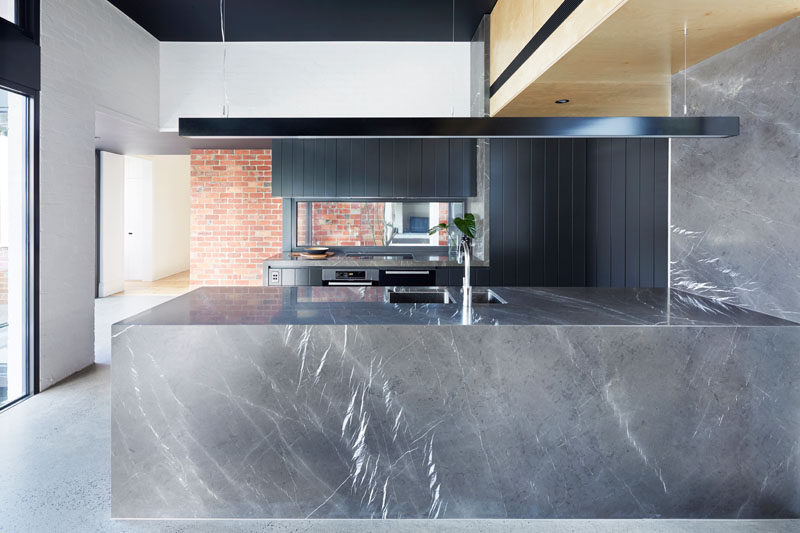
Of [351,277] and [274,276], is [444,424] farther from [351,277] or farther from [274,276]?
[274,276]

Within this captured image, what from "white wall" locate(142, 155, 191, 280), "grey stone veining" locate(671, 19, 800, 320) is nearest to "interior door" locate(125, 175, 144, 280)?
"white wall" locate(142, 155, 191, 280)

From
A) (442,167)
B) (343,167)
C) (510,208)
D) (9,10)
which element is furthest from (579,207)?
(9,10)

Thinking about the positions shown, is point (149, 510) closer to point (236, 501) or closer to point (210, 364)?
point (236, 501)

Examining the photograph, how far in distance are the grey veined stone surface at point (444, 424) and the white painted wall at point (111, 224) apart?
663 cm

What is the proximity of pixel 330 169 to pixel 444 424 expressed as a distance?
3545mm

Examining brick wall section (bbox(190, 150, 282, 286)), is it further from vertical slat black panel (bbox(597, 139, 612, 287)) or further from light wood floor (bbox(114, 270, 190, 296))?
vertical slat black panel (bbox(597, 139, 612, 287))

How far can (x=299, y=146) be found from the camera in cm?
535

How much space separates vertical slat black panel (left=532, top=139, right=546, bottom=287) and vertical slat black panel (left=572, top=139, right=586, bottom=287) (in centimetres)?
26

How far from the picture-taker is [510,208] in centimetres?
488

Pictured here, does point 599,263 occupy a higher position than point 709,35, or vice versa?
point 709,35

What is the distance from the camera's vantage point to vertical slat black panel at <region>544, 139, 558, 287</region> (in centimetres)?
484

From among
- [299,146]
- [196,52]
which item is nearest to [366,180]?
[299,146]

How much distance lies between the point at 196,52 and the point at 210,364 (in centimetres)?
436

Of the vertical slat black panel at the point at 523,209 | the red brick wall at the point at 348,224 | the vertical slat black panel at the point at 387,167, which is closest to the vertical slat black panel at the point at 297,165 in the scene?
the red brick wall at the point at 348,224
